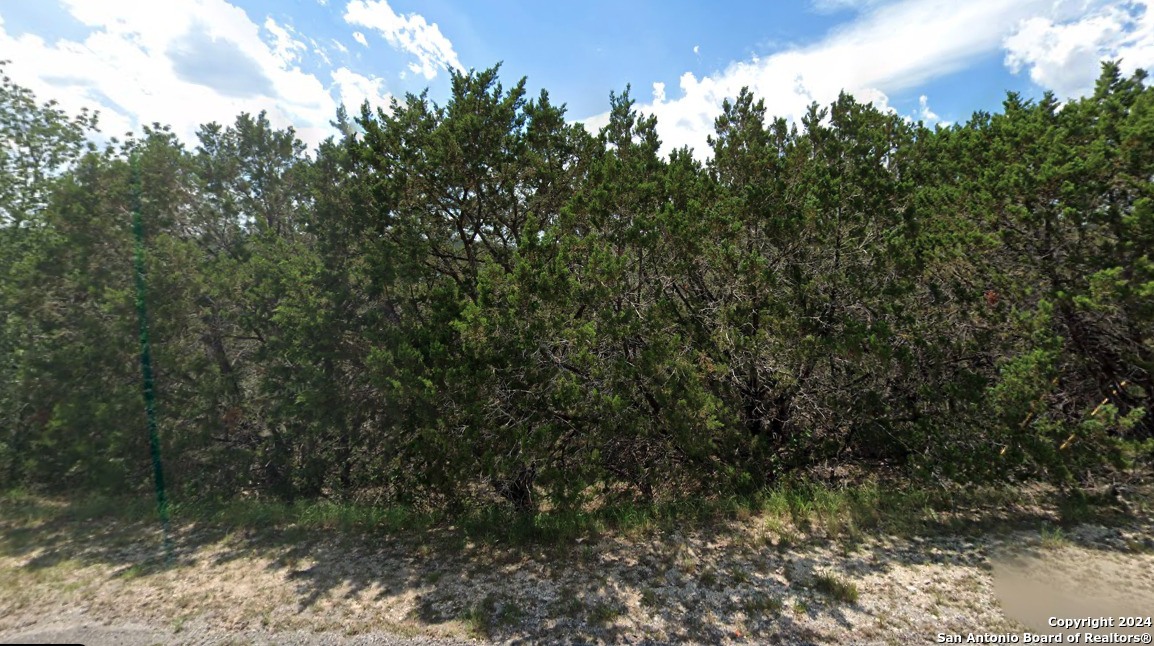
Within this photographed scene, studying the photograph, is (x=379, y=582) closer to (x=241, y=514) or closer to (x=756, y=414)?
(x=241, y=514)

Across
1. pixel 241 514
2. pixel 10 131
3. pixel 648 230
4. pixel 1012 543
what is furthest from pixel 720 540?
pixel 10 131

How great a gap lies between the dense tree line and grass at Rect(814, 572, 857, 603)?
2031 mm

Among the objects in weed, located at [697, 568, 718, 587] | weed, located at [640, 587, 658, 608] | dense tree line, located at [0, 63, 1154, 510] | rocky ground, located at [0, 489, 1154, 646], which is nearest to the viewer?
rocky ground, located at [0, 489, 1154, 646]

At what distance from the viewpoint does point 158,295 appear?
10.2m

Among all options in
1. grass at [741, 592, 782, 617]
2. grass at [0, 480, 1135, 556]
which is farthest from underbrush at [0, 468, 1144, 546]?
grass at [741, 592, 782, 617]

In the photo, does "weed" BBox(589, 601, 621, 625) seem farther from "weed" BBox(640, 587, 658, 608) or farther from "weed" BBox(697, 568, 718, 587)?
"weed" BBox(697, 568, 718, 587)

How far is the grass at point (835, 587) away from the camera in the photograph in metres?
5.11

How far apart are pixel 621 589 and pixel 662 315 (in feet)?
13.0

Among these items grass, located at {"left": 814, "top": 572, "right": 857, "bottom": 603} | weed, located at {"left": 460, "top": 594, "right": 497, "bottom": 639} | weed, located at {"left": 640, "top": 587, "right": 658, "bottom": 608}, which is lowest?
grass, located at {"left": 814, "top": 572, "right": 857, "bottom": 603}

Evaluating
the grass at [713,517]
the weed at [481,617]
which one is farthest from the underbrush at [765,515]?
the weed at [481,617]

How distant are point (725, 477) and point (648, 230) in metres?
4.43

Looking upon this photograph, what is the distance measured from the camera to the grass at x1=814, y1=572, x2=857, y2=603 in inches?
201

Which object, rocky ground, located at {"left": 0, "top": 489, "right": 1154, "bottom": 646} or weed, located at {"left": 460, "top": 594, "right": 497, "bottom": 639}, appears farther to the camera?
weed, located at {"left": 460, "top": 594, "right": 497, "bottom": 639}

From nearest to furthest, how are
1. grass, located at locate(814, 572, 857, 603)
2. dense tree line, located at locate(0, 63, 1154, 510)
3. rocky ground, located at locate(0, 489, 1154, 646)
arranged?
rocky ground, located at locate(0, 489, 1154, 646), grass, located at locate(814, 572, 857, 603), dense tree line, located at locate(0, 63, 1154, 510)
